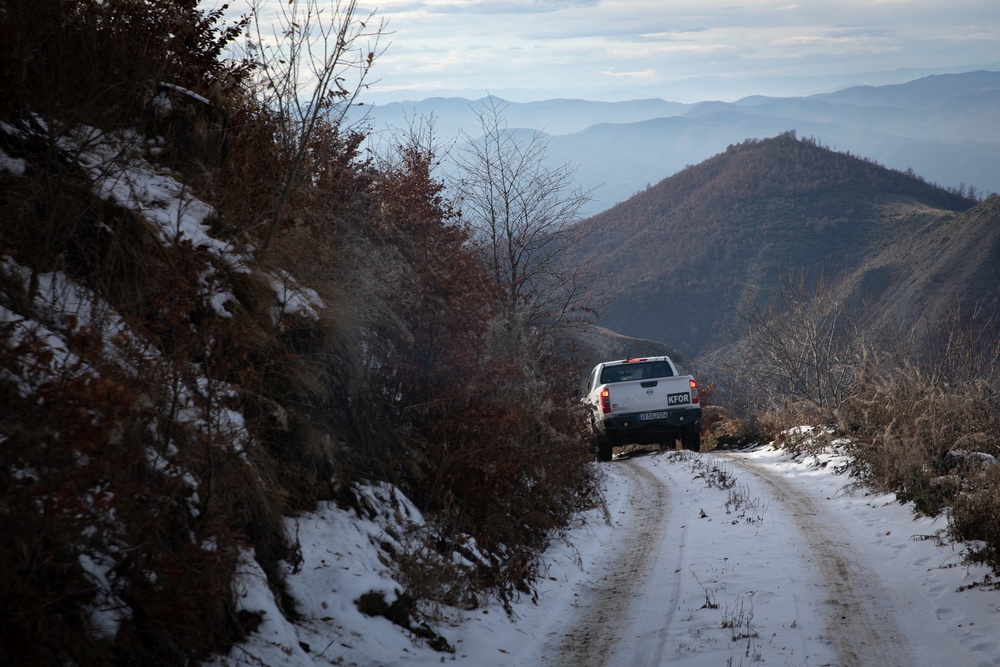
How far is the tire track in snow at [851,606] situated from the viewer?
450 centimetres

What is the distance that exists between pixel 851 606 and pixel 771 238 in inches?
3556

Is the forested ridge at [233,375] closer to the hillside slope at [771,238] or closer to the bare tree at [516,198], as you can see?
the bare tree at [516,198]

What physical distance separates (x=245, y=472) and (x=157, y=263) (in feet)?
4.93

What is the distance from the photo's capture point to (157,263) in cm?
462

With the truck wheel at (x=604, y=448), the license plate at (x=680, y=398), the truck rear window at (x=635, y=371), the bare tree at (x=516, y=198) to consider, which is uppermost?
the bare tree at (x=516, y=198)

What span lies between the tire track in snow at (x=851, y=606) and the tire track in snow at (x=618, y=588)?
1.16m

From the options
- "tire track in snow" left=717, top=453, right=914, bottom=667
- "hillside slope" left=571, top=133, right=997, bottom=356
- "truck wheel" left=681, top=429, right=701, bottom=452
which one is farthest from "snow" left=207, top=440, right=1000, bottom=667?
"hillside slope" left=571, top=133, right=997, bottom=356

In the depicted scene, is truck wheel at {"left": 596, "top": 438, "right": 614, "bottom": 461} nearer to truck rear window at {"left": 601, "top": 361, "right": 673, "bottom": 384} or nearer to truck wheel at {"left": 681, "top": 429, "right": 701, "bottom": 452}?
truck rear window at {"left": 601, "top": 361, "right": 673, "bottom": 384}

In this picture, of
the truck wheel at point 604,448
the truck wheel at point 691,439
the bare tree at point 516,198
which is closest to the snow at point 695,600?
the truck wheel at point 604,448

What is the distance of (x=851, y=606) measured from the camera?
535cm

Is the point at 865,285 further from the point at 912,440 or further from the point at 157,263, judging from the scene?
the point at 157,263

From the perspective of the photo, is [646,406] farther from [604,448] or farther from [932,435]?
[932,435]

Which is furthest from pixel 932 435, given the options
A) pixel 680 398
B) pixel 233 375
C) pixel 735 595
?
pixel 233 375

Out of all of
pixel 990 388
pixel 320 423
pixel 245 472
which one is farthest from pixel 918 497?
pixel 245 472
